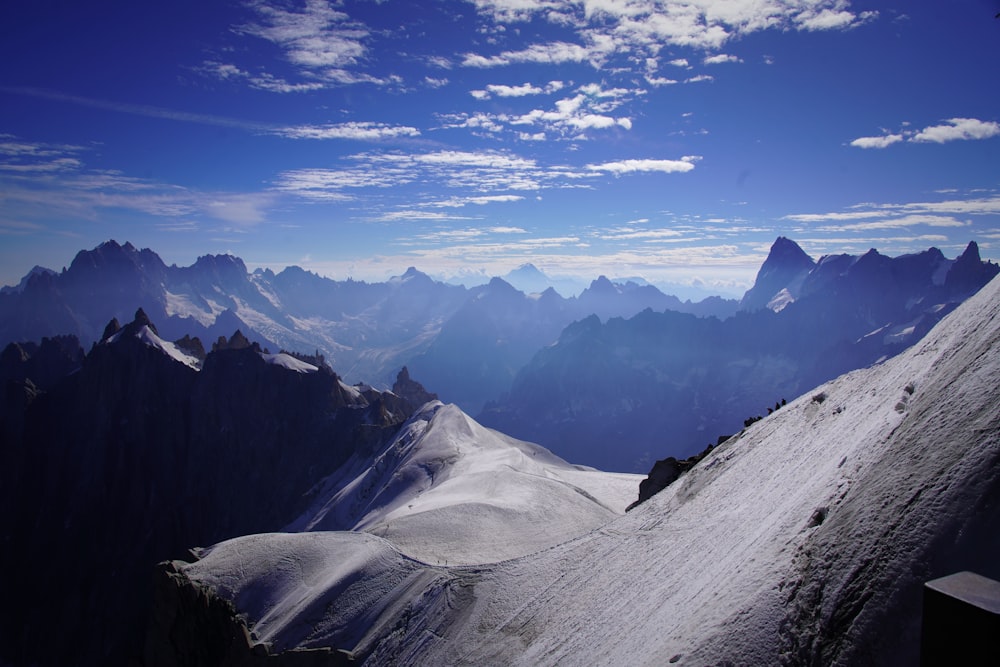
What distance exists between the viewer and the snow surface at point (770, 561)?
10125 mm

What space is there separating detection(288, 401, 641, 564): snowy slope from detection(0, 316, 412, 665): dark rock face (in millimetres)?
25195

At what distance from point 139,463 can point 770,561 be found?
163 meters

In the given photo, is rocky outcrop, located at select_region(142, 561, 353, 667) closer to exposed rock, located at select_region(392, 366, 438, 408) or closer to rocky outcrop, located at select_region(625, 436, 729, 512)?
rocky outcrop, located at select_region(625, 436, 729, 512)

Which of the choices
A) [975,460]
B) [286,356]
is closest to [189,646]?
[975,460]

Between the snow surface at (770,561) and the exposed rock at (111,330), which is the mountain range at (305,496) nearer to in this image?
the snow surface at (770,561)

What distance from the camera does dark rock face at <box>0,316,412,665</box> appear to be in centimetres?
12450

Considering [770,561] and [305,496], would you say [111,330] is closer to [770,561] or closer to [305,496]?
[305,496]

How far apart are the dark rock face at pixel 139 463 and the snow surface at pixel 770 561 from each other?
91.5 m

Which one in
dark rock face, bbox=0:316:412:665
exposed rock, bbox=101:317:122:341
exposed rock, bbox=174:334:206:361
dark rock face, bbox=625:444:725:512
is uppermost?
exposed rock, bbox=101:317:122:341

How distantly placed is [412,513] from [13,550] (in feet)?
451

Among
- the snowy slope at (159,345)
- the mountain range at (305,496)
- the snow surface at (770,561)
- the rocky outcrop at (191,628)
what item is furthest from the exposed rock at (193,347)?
the snow surface at (770,561)

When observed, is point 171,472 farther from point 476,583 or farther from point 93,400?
point 476,583

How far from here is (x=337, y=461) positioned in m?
128

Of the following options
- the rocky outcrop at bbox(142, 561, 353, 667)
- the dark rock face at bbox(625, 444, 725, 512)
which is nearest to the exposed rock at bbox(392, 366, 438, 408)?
the rocky outcrop at bbox(142, 561, 353, 667)
